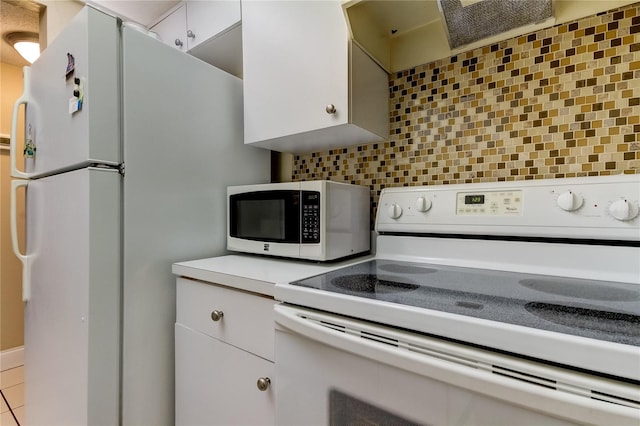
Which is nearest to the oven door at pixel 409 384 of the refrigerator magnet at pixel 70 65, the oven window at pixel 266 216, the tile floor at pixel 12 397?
the oven window at pixel 266 216

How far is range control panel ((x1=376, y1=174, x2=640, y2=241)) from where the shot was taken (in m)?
0.75

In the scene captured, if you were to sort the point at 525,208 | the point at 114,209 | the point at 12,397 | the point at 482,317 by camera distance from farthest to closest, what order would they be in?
the point at 12,397 → the point at 114,209 → the point at 525,208 → the point at 482,317

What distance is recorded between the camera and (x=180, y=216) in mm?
1149

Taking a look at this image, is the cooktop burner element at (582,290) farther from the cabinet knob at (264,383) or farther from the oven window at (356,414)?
the cabinet knob at (264,383)

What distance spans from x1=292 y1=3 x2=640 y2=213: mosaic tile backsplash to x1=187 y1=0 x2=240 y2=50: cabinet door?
0.74 m

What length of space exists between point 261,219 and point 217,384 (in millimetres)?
557

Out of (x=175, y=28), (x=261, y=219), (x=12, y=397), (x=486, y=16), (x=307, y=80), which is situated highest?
(x=175, y=28)

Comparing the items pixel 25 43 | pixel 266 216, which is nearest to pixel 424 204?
pixel 266 216

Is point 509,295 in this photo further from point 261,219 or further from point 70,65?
point 70,65

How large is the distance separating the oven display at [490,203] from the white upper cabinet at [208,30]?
3.77ft

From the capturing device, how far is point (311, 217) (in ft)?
3.34

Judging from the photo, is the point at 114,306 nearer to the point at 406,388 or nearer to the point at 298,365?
the point at 298,365

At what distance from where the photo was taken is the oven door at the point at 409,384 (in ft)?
1.26

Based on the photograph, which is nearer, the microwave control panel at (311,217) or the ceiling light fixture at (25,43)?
the microwave control panel at (311,217)
